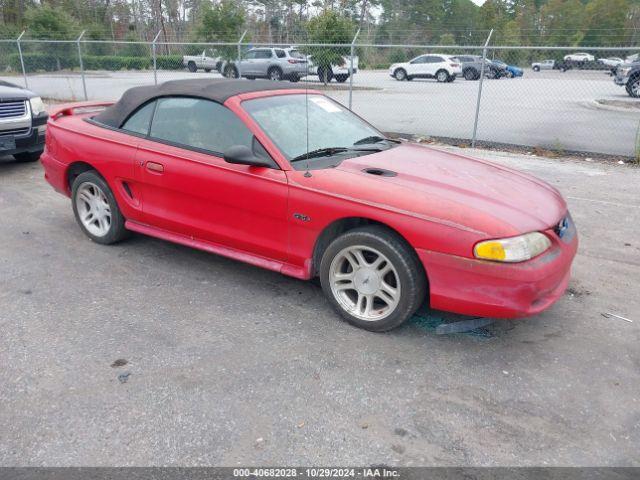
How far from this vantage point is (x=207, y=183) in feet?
13.0

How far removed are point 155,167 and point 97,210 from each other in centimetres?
105

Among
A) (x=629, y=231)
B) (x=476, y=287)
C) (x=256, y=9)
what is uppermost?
(x=256, y=9)

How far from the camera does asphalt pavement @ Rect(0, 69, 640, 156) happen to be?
37.5 ft

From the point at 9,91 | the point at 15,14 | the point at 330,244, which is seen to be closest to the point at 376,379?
the point at 330,244

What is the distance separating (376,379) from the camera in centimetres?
302

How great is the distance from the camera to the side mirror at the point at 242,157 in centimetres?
361

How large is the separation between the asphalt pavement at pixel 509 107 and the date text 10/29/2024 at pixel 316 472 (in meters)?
9.04

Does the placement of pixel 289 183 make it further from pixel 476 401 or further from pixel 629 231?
pixel 629 231

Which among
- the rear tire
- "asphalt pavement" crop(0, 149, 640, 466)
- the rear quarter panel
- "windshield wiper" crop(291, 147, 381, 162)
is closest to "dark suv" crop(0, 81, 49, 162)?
the rear tire

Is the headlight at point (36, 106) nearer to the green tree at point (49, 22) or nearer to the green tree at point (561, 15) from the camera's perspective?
the green tree at point (49, 22)

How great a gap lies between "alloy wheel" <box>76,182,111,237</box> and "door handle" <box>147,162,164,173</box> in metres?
0.72

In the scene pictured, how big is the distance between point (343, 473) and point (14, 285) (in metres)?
3.13

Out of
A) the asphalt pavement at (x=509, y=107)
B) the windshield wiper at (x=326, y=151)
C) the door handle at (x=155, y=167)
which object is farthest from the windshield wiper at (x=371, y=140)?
the asphalt pavement at (x=509, y=107)

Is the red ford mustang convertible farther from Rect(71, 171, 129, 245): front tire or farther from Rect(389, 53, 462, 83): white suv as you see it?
Rect(389, 53, 462, 83): white suv
